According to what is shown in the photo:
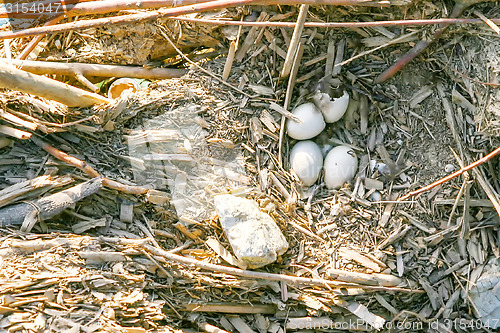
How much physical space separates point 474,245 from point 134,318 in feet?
5.24

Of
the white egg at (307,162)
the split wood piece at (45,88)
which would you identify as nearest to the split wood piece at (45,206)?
the split wood piece at (45,88)

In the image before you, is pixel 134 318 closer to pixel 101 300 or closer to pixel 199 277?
pixel 101 300

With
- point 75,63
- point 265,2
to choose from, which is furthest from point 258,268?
point 75,63

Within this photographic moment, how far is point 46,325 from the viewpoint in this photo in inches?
77.5

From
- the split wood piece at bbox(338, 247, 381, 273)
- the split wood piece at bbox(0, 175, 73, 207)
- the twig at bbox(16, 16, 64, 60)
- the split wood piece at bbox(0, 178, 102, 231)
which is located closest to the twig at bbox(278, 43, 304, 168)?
the split wood piece at bbox(338, 247, 381, 273)

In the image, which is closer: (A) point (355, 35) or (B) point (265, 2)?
(B) point (265, 2)

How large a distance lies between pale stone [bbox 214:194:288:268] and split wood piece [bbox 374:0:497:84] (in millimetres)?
928

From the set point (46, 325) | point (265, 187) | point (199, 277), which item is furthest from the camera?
point (265, 187)

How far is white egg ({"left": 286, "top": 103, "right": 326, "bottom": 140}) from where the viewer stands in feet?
7.82

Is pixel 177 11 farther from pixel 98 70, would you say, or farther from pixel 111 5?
pixel 98 70

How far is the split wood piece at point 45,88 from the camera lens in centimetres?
215

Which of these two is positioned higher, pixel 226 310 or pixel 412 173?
pixel 412 173

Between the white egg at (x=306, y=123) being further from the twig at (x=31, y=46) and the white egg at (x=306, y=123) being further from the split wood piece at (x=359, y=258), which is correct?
the twig at (x=31, y=46)

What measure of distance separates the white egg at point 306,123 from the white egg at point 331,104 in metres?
0.03
